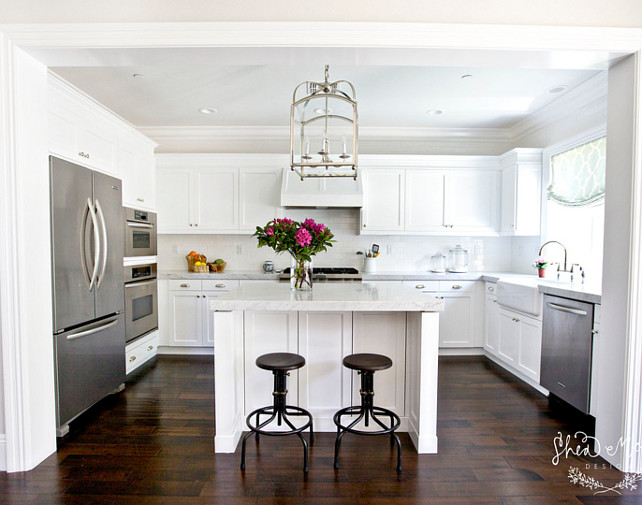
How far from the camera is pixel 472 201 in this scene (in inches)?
172

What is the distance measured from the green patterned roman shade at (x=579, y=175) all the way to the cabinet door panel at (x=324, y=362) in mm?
2655

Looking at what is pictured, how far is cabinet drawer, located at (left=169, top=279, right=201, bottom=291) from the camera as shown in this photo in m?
4.06

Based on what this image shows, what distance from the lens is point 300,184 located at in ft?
13.7

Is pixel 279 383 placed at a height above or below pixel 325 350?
below

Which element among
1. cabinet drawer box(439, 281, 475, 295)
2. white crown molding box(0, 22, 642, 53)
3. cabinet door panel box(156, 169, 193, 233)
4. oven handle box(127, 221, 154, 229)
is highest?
white crown molding box(0, 22, 642, 53)

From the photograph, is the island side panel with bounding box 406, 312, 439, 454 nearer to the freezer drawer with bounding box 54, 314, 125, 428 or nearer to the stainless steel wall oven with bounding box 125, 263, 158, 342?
the freezer drawer with bounding box 54, 314, 125, 428

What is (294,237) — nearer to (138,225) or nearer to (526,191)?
(138,225)

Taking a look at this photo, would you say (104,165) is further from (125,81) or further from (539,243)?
(539,243)

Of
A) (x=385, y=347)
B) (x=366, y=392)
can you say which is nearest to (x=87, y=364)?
(x=366, y=392)

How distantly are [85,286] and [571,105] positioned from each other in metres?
4.65

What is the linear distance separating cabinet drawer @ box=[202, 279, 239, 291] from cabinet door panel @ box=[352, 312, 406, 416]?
2.07m

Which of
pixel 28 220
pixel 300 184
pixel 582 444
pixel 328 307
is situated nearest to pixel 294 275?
pixel 328 307

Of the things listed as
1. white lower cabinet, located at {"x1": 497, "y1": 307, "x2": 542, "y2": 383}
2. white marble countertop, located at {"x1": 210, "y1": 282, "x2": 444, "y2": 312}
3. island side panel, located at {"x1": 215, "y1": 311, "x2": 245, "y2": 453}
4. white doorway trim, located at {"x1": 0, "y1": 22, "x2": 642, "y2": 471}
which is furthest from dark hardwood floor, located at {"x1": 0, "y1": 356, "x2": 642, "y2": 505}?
white marble countertop, located at {"x1": 210, "y1": 282, "x2": 444, "y2": 312}

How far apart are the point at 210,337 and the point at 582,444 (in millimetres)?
3480
